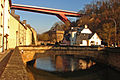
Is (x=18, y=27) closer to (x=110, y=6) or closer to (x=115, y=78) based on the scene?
(x=115, y=78)

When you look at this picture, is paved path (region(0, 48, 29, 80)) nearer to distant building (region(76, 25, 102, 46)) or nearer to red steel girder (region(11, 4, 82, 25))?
distant building (region(76, 25, 102, 46))

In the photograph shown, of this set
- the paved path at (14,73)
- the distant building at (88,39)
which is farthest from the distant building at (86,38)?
the paved path at (14,73)

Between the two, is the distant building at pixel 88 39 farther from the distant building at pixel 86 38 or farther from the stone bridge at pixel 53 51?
the stone bridge at pixel 53 51

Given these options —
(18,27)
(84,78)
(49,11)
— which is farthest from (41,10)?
(84,78)

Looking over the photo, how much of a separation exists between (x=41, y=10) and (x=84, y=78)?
7782cm

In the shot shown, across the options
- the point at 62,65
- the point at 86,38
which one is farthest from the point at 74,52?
the point at 86,38

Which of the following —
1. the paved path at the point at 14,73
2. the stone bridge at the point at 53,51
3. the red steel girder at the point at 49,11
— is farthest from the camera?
the red steel girder at the point at 49,11

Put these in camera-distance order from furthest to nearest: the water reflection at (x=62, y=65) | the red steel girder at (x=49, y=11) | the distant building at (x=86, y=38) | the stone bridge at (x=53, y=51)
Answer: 1. the red steel girder at (x=49, y=11)
2. the distant building at (x=86, y=38)
3. the water reflection at (x=62, y=65)
4. the stone bridge at (x=53, y=51)

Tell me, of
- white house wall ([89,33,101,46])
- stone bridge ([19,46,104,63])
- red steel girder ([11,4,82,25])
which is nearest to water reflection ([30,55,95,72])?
stone bridge ([19,46,104,63])

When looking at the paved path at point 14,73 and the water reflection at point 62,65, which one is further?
the water reflection at point 62,65

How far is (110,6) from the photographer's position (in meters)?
60.5

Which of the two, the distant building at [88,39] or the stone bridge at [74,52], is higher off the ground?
the distant building at [88,39]

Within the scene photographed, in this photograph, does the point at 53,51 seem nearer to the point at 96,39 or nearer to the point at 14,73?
the point at 14,73

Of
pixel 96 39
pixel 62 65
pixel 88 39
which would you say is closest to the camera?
pixel 62 65
